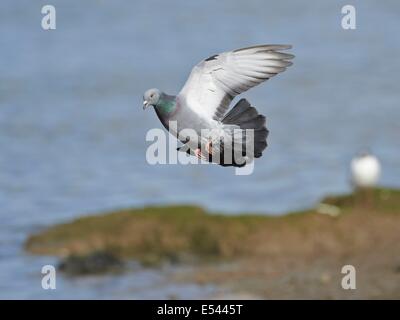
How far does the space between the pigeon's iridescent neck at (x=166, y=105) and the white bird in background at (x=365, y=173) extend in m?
10.1

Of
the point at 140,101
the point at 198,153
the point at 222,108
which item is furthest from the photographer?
the point at 140,101

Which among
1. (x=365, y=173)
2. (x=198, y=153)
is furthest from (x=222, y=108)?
(x=365, y=173)

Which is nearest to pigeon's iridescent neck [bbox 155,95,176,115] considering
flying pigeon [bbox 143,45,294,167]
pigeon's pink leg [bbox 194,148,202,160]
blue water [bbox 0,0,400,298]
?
flying pigeon [bbox 143,45,294,167]

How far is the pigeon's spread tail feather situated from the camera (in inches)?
241

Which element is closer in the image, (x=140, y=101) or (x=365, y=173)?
(x=365, y=173)

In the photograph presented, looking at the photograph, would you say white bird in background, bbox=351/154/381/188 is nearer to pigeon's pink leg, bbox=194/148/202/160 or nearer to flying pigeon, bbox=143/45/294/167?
flying pigeon, bbox=143/45/294/167

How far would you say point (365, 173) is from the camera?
53.3 feet

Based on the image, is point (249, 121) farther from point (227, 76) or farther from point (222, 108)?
point (227, 76)

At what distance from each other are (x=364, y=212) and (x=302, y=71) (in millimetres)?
10121

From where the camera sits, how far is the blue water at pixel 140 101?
17.9 meters

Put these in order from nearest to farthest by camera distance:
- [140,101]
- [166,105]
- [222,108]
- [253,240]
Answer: [166,105] → [222,108] → [253,240] → [140,101]

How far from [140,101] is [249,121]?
15912mm

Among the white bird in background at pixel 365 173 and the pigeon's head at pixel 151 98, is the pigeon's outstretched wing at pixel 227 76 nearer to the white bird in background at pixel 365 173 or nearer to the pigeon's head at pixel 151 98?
the pigeon's head at pixel 151 98

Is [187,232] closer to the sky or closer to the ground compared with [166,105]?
closer to the sky
